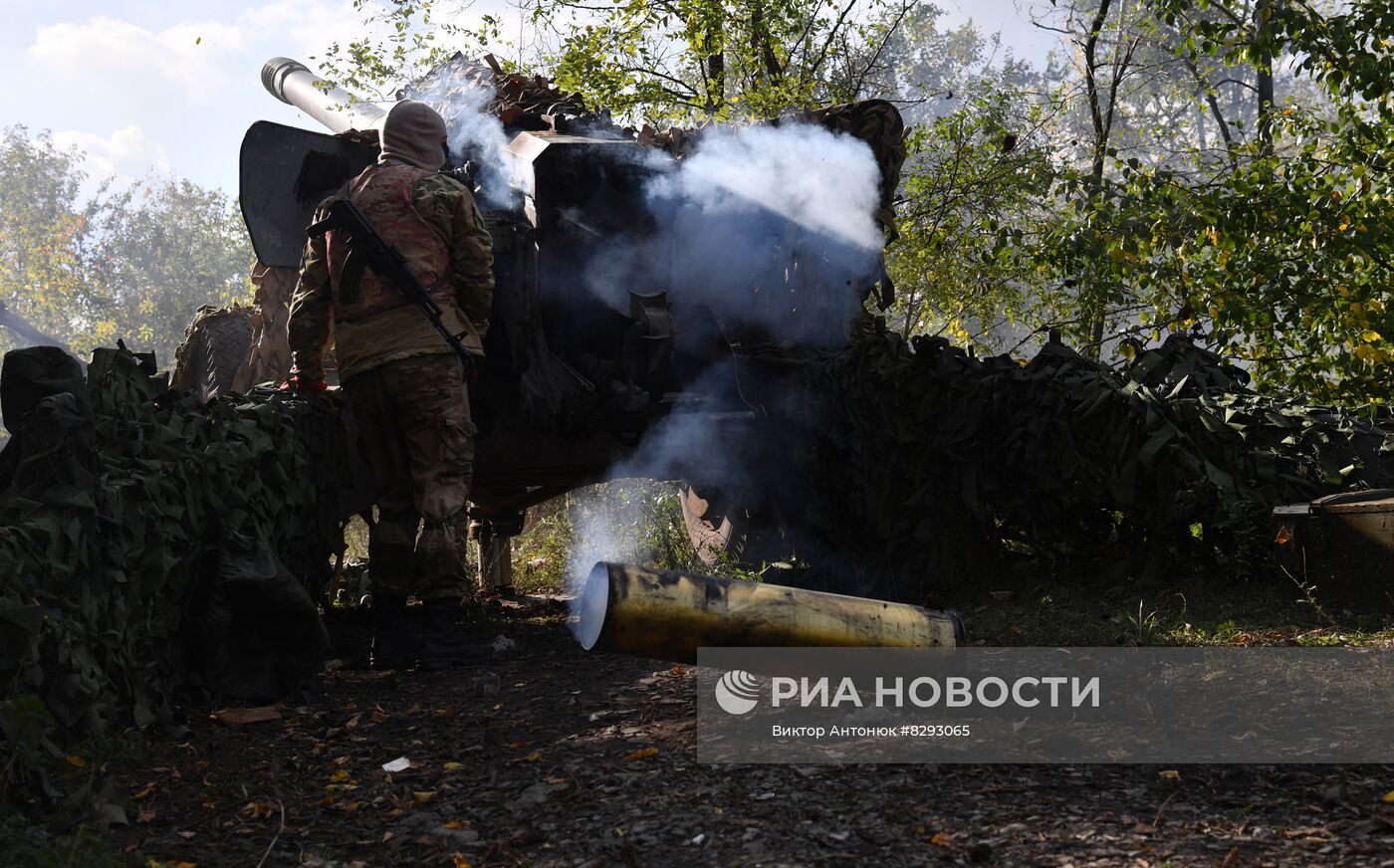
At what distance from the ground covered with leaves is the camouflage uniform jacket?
1905mm

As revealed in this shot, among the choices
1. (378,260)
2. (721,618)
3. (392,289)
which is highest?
(378,260)

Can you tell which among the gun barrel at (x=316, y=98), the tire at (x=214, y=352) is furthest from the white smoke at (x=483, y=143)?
the tire at (x=214, y=352)

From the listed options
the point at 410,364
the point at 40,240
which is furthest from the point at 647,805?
the point at 40,240

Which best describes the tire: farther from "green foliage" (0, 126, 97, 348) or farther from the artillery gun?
"green foliage" (0, 126, 97, 348)

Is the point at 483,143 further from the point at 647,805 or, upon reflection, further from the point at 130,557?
the point at 647,805

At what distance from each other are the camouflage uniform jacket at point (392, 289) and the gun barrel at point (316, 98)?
8.90 ft

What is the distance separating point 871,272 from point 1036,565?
2291 millimetres

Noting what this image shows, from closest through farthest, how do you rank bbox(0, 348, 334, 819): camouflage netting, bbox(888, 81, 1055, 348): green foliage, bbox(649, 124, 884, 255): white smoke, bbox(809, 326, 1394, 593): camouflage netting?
bbox(0, 348, 334, 819): camouflage netting < bbox(809, 326, 1394, 593): camouflage netting < bbox(649, 124, 884, 255): white smoke < bbox(888, 81, 1055, 348): green foliage

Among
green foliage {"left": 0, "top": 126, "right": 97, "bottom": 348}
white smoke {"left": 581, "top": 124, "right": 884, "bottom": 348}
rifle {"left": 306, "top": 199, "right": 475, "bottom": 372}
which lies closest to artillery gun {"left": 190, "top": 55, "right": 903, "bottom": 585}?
white smoke {"left": 581, "top": 124, "right": 884, "bottom": 348}

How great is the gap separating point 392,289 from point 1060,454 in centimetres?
321

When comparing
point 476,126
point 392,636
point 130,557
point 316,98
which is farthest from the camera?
point 316,98

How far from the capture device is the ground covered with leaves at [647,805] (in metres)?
2.78
